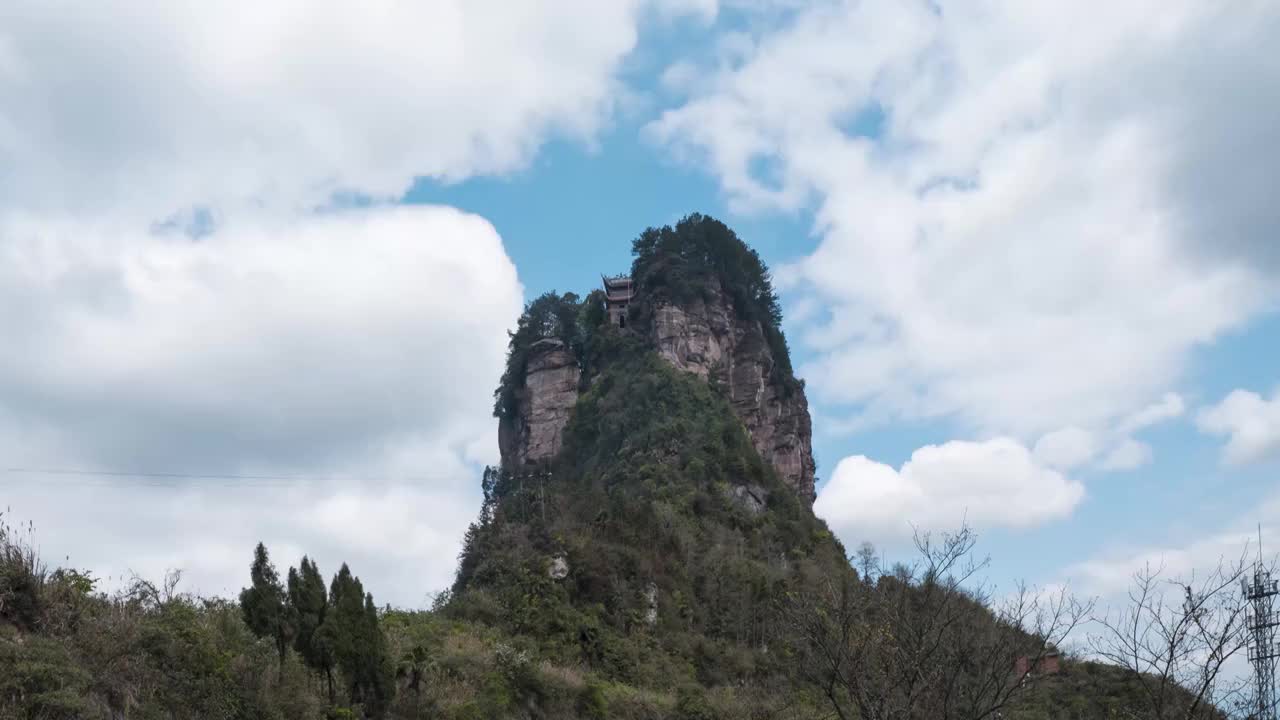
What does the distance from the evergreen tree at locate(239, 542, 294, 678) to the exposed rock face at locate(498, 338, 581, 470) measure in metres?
41.4

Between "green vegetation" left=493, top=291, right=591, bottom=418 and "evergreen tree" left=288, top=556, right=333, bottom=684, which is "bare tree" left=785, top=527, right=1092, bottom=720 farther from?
"green vegetation" left=493, top=291, right=591, bottom=418

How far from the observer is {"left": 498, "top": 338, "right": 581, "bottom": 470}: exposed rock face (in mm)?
59000

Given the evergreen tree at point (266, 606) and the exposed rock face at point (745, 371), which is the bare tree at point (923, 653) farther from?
the exposed rock face at point (745, 371)

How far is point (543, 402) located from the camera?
197 feet

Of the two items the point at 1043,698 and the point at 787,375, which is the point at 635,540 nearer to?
the point at 1043,698

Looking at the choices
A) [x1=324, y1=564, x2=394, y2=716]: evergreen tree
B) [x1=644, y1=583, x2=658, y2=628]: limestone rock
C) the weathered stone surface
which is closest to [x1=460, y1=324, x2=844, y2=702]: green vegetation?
[x1=644, y1=583, x2=658, y2=628]: limestone rock

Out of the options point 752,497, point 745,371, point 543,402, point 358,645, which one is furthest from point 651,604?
point 745,371

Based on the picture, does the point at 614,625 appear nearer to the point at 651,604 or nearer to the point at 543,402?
the point at 651,604

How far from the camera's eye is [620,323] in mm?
60031

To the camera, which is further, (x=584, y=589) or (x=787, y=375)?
(x=787, y=375)

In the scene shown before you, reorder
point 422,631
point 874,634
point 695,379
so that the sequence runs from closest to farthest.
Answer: point 874,634
point 422,631
point 695,379

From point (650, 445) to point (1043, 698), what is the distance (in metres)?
22.7

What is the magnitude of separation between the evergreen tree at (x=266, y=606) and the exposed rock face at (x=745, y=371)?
3915 centimetres

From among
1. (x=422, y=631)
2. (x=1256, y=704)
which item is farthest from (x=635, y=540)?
(x=1256, y=704)
